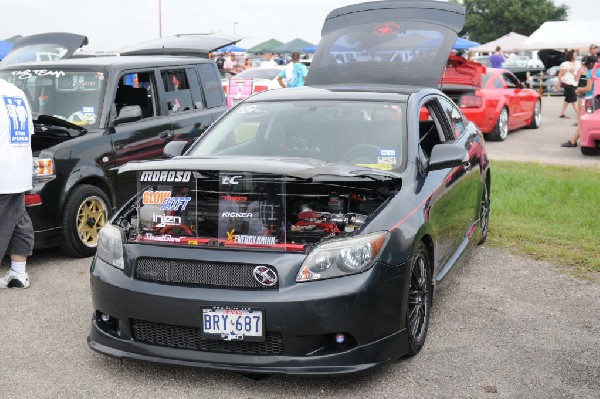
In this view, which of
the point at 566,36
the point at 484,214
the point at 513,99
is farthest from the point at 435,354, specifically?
the point at 566,36

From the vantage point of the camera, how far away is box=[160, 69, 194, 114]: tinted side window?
810 cm

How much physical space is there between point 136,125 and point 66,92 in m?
0.76

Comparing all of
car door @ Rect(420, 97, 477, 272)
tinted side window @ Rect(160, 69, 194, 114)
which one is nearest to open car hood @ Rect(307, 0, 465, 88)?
tinted side window @ Rect(160, 69, 194, 114)

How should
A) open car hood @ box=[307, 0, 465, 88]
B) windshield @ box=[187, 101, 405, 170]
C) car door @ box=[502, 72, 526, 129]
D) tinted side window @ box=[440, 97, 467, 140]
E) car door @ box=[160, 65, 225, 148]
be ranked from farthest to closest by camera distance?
car door @ box=[502, 72, 526, 129] → open car hood @ box=[307, 0, 465, 88] → car door @ box=[160, 65, 225, 148] → tinted side window @ box=[440, 97, 467, 140] → windshield @ box=[187, 101, 405, 170]

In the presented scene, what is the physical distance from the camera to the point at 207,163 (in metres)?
4.18

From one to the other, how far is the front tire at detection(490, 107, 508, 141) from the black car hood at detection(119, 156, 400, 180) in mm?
11550

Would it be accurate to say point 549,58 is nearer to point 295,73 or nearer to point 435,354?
point 295,73

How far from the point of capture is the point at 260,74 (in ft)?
71.2

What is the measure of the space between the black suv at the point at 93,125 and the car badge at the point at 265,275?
3264mm

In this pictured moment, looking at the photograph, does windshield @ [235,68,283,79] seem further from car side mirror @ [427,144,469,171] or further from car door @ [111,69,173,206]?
car side mirror @ [427,144,469,171]

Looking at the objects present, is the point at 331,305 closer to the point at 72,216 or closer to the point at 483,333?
the point at 483,333

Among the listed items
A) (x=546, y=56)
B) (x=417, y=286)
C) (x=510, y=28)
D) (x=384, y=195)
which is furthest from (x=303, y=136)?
(x=510, y=28)

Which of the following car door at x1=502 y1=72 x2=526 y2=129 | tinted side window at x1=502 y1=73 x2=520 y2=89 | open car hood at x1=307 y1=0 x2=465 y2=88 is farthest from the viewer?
tinted side window at x1=502 y1=73 x2=520 y2=89

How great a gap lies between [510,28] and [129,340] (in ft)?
311
